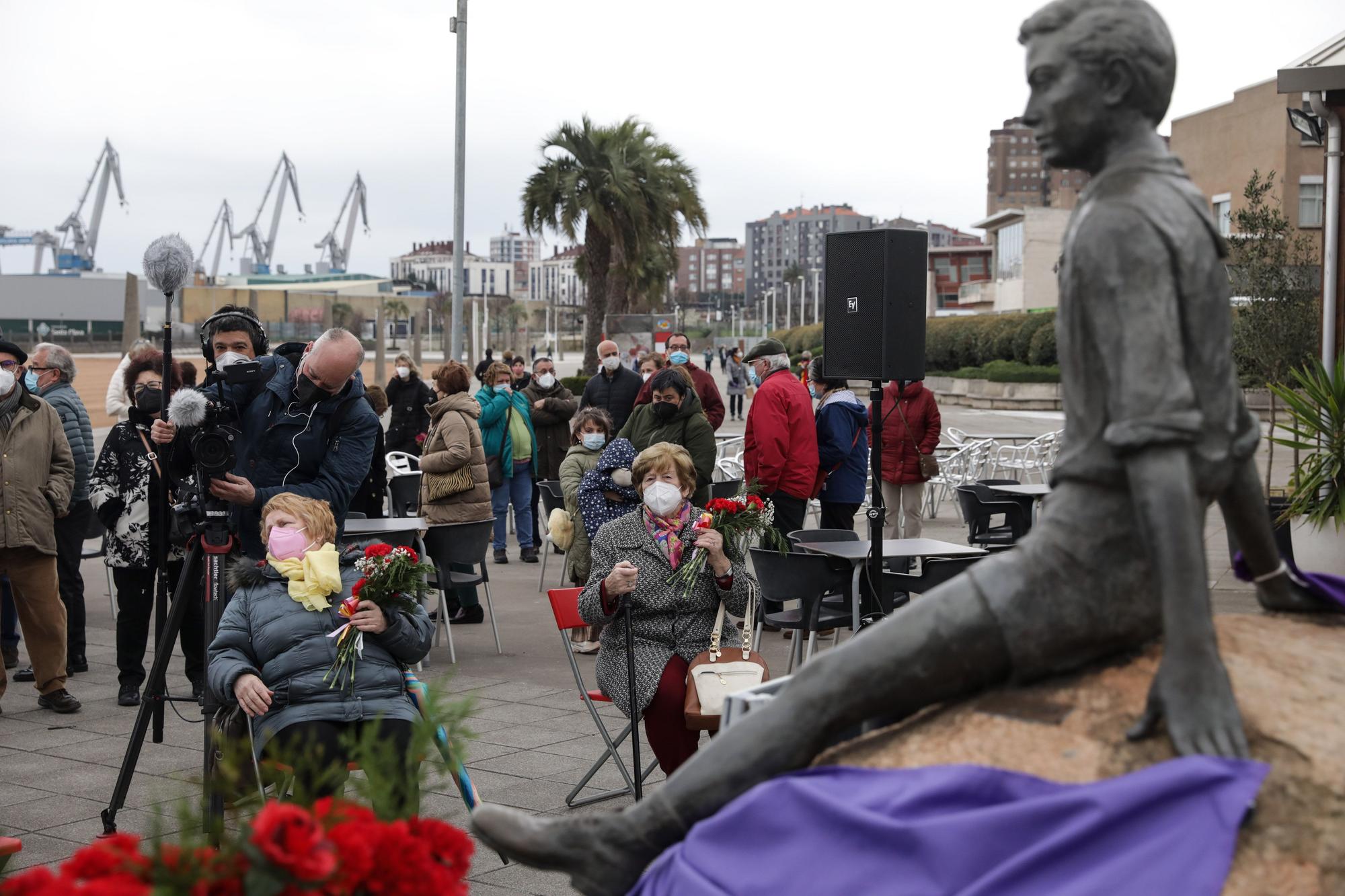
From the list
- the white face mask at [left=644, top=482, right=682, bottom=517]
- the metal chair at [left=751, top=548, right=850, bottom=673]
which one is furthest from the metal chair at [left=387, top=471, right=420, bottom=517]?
the white face mask at [left=644, top=482, right=682, bottom=517]

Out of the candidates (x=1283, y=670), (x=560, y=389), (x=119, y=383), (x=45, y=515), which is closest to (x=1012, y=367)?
(x=560, y=389)

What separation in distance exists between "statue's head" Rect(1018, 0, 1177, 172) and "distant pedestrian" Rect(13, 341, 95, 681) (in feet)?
21.1

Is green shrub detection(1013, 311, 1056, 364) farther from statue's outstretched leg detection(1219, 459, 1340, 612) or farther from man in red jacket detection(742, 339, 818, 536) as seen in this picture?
statue's outstretched leg detection(1219, 459, 1340, 612)

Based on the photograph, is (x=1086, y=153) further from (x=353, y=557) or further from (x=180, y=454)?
(x=180, y=454)

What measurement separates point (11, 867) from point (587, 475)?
4.14 meters

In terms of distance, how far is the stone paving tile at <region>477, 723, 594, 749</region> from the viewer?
6379 millimetres

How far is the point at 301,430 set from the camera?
5.64 meters

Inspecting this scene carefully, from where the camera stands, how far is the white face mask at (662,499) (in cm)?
564

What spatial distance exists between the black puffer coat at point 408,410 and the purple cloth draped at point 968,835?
38.1 feet

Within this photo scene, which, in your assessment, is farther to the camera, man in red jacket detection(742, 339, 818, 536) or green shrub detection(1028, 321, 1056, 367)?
green shrub detection(1028, 321, 1056, 367)

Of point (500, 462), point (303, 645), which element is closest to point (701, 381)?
point (500, 462)

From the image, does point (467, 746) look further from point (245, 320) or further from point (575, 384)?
point (575, 384)

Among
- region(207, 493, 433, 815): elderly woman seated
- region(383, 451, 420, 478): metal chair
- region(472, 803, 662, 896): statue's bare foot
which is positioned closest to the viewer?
region(472, 803, 662, 896): statue's bare foot

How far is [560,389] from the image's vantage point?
1316cm
